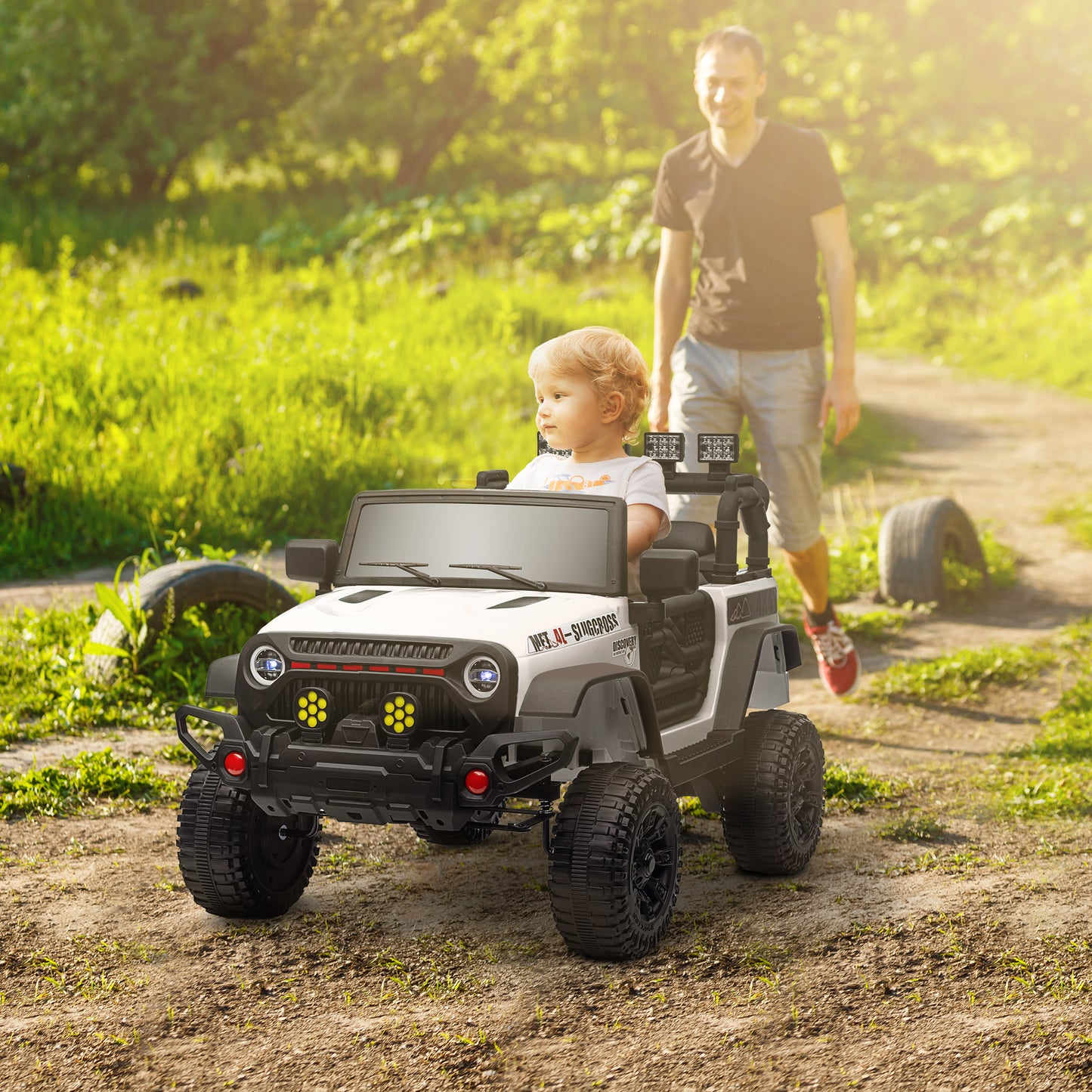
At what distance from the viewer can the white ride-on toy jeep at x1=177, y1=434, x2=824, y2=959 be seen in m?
3.23

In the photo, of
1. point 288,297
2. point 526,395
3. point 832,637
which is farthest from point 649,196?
point 832,637

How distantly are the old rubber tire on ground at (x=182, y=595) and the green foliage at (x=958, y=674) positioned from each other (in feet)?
9.14

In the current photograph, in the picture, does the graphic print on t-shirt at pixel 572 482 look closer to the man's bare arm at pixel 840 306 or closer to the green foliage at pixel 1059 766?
the green foliage at pixel 1059 766

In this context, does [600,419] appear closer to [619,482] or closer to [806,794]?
[619,482]

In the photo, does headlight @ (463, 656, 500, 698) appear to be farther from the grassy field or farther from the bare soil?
the grassy field

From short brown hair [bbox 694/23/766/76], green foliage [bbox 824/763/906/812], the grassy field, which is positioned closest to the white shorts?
the grassy field

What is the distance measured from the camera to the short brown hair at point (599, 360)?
3.87 metres

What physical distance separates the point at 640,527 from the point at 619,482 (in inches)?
7.2

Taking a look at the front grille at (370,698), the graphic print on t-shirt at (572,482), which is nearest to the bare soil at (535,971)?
the front grille at (370,698)

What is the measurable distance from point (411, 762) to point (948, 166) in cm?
2982

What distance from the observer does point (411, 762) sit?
3.17 metres

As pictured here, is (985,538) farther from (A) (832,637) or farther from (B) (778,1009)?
(B) (778,1009)

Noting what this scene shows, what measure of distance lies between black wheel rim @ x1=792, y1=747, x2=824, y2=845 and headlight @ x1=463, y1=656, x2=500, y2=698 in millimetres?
1251

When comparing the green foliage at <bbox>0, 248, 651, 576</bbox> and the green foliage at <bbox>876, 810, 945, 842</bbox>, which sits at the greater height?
the green foliage at <bbox>0, 248, 651, 576</bbox>
